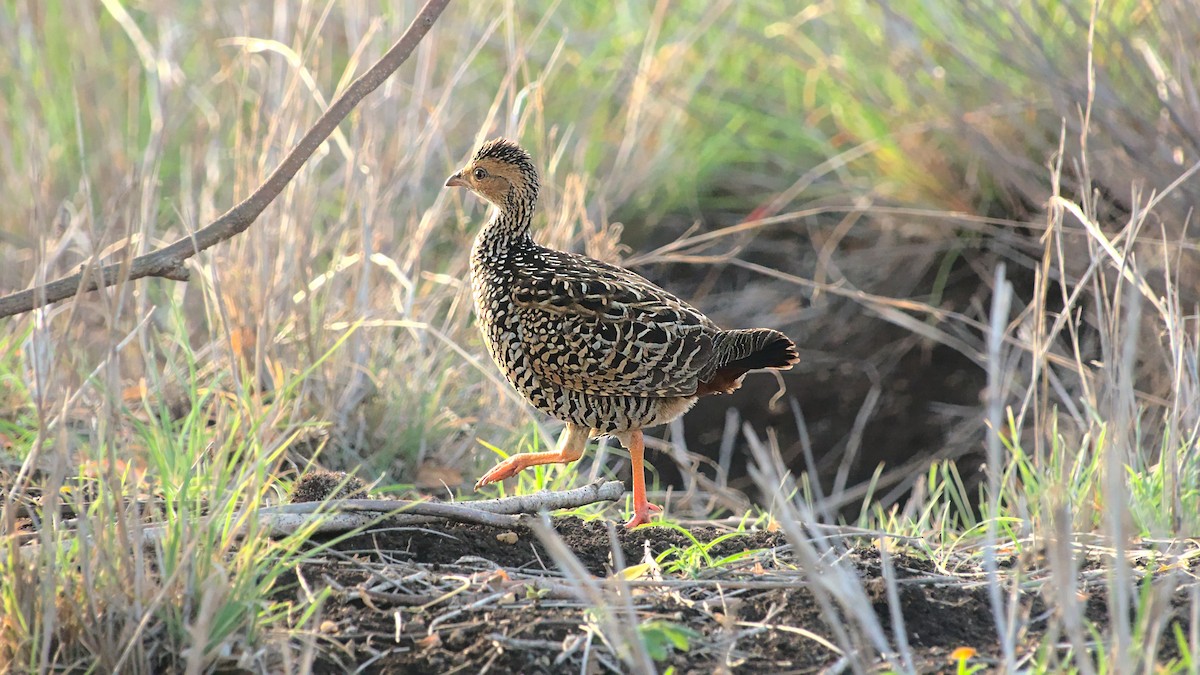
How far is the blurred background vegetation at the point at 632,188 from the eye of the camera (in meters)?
4.85

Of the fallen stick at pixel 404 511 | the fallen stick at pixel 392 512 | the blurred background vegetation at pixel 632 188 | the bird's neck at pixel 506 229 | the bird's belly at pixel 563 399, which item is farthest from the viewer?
the blurred background vegetation at pixel 632 188

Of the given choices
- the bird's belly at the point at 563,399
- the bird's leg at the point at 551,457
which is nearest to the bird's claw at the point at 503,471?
the bird's leg at the point at 551,457

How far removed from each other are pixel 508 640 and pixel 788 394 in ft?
13.7

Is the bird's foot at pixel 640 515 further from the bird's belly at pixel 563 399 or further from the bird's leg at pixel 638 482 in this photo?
the bird's belly at pixel 563 399

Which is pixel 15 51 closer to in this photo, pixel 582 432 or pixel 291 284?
pixel 291 284

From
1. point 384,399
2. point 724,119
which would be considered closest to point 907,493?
point 724,119

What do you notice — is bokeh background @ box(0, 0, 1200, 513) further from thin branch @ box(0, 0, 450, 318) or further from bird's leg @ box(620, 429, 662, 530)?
thin branch @ box(0, 0, 450, 318)

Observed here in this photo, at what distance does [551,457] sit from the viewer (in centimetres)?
406

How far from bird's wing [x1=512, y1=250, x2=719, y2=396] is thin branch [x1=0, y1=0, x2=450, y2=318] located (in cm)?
94

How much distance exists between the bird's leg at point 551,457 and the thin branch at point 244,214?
48.0 inches

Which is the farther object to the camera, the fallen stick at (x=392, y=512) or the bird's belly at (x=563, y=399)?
the bird's belly at (x=563, y=399)

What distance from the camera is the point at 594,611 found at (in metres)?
2.72

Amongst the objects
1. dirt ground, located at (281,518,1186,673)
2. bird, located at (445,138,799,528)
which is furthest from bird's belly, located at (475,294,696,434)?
dirt ground, located at (281,518,1186,673)

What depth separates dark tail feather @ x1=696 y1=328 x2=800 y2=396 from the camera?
3.85 metres
